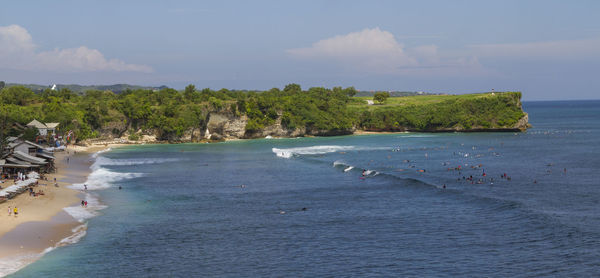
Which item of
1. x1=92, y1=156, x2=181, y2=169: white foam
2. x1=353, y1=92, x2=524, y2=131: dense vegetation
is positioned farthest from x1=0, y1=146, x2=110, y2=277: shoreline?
x1=353, y1=92, x2=524, y2=131: dense vegetation

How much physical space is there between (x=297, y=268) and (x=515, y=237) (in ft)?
57.5

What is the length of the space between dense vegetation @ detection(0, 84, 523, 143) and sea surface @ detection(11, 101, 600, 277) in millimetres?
47693

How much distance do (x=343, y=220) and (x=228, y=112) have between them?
101553mm

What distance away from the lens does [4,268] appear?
32.3 metres

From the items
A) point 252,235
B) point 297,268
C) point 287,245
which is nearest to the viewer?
point 297,268

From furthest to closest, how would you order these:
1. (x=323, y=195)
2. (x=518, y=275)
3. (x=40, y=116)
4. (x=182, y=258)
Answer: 1. (x=40, y=116)
2. (x=323, y=195)
3. (x=182, y=258)
4. (x=518, y=275)

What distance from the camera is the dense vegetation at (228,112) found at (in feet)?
431

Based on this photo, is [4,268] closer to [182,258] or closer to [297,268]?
[182,258]

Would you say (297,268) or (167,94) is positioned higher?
(167,94)

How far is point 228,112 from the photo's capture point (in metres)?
143

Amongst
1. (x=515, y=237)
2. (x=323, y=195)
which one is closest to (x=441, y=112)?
(x=323, y=195)

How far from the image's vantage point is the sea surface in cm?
3325

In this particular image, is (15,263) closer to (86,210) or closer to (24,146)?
(86,210)

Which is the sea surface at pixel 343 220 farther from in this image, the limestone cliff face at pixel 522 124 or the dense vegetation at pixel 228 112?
the limestone cliff face at pixel 522 124
